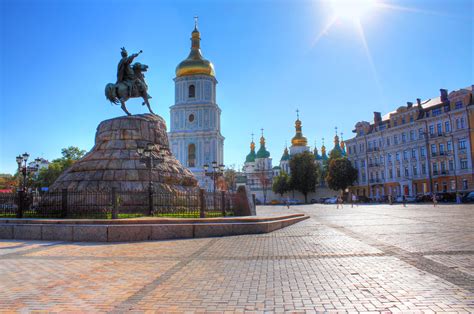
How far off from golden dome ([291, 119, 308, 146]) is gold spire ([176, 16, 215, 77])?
112ft

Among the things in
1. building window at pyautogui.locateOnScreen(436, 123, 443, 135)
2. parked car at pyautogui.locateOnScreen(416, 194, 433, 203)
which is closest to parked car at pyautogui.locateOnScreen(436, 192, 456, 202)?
parked car at pyautogui.locateOnScreen(416, 194, 433, 203)

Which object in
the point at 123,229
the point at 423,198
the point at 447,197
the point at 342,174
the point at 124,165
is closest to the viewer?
the point at 123,229

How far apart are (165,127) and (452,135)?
133 ft

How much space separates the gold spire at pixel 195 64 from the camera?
235 feet

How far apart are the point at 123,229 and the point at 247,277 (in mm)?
6563

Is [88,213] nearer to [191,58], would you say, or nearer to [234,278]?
[234,278]

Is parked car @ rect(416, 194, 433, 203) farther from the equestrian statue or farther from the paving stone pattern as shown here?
the paving stone pattern

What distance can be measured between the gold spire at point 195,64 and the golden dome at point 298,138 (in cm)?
3426

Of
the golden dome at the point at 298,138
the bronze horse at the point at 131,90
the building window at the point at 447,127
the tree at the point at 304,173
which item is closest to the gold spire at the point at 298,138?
the golden dome at the point at 298,138

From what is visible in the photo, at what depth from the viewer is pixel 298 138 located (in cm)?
9931

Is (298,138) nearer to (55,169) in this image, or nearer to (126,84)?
(55,169)

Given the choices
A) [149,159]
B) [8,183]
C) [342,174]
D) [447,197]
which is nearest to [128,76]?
[149,159]

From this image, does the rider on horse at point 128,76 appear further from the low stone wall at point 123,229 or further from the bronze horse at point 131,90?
the low stone wall at point 123,229

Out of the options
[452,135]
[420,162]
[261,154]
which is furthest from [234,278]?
[261,154]
